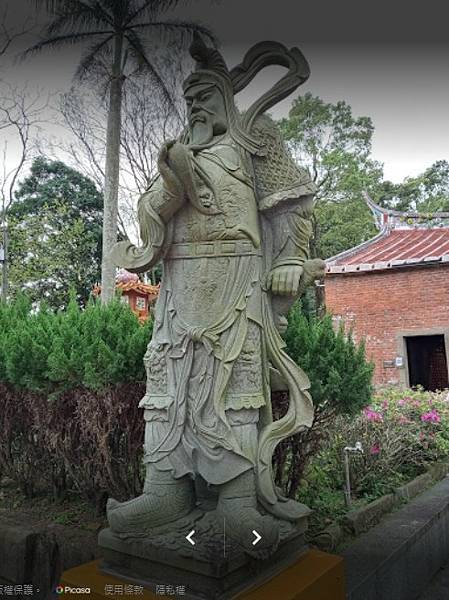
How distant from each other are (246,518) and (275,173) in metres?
1.51

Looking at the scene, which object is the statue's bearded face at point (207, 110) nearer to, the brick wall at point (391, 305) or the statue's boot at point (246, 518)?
the statue's boot at point (246, 518)

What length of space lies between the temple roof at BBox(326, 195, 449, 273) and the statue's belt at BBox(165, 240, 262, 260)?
781 cm

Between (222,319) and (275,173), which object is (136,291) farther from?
(222,319)

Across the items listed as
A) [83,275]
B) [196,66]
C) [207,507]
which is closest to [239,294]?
[207,507]

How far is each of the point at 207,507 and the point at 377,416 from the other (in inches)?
108

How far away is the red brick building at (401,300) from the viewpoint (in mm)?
9297

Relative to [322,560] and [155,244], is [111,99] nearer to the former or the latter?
[155,244]

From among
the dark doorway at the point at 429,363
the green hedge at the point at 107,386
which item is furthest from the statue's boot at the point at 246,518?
the dark doorway at the point at 429,363

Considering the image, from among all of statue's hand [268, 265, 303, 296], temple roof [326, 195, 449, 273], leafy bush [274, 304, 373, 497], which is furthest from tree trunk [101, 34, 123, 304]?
statue's hand [268, 265, 303, 296]

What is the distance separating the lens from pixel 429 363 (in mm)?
11016

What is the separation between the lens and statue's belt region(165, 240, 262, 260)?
86.4 inches

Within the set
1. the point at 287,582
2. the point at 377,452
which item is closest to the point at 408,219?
the point at 377,452

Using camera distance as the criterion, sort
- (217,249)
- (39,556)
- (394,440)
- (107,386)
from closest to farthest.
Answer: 1. (217,249)
2. (39,556)
3. (107,386)
4. (394,440)

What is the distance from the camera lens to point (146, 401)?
2.23 metres
